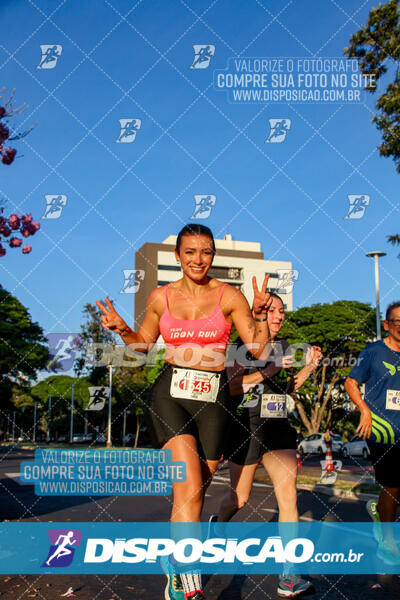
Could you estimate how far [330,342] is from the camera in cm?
3850

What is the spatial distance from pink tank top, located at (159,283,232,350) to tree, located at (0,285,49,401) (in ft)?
115

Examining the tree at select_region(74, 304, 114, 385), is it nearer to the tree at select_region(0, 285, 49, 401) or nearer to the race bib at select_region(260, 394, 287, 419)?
the tree at select_region(0, 285, 49, 401)

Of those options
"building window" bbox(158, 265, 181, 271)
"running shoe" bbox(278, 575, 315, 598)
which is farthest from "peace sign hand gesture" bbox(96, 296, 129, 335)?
"building window" bbox(158, 265, 181, 271)

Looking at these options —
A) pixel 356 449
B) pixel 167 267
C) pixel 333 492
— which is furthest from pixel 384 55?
pixel 167 267

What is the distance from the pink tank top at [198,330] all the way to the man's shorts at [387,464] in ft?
5.87

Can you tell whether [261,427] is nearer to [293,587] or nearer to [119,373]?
[293,587]

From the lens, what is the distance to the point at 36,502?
387 inches

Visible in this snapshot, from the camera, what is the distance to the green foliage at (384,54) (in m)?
11.4

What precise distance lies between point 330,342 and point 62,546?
3461 centimetres

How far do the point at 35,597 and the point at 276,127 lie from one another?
26.7ft

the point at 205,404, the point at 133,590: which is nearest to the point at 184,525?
the point at 205,404

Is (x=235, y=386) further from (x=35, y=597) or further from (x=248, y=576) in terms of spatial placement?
(x=35, y=597)

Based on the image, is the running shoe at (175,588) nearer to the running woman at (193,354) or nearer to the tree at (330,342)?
the running woman at (193,354)

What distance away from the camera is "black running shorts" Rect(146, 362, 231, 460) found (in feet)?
11.4
